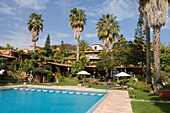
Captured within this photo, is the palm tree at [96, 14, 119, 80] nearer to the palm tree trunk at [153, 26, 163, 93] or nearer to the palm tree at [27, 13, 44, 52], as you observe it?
the palm tree at [27, 13, 44, 52]

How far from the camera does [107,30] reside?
30094 millimetres

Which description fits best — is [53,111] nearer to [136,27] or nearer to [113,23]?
[136,27]

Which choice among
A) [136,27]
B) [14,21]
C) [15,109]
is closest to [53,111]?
[15,109]

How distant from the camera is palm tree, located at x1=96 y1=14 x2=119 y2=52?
30.1m

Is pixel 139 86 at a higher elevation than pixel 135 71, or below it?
below

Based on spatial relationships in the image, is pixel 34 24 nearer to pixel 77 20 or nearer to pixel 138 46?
pixel 77 20

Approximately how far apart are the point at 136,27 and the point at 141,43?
11.4ft

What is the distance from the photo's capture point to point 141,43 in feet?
85.2

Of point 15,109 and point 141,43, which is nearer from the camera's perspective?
point 15,109

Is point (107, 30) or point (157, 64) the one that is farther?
point (107, 30)

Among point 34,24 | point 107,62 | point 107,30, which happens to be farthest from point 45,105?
point 34,24

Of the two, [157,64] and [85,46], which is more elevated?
[85,46]

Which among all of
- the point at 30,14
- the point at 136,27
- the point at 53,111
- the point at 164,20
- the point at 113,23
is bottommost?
the point at 53,111

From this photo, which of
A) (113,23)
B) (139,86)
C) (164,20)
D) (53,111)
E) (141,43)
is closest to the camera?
(53,111)
